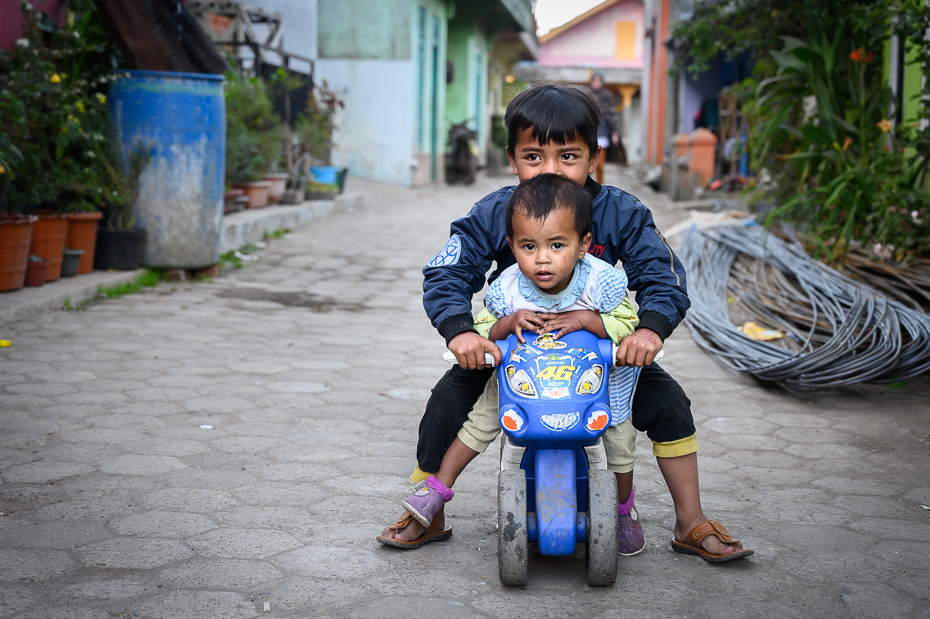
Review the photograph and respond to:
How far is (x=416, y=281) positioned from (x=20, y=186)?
299 centimetres

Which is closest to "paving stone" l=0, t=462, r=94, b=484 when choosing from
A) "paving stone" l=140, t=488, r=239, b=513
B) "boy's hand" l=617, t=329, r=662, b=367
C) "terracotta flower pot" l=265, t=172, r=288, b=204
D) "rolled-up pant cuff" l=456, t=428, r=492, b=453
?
"paving stone" l=140, t=488, r=239, b=513

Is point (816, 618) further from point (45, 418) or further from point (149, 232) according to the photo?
point (149, 232)

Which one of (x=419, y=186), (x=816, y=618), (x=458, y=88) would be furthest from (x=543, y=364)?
(x=458, y=88)

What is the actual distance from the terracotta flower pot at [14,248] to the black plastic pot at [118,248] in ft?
2.94

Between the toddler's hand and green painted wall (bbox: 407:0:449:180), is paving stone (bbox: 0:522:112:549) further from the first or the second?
green painted wall (bbox: 407:0:449:180)

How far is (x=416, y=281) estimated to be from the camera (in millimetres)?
7094

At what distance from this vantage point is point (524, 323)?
2.05 metres

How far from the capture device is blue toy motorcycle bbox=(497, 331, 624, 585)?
78.6 inches

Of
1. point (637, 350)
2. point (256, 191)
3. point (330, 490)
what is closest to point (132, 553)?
point (330, 490)

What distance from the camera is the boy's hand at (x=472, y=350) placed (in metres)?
2.07

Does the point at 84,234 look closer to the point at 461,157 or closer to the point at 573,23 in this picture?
the point at 461,157

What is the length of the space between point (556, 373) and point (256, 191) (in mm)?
8271

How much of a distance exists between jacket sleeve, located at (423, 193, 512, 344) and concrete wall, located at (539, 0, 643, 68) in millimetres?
35777

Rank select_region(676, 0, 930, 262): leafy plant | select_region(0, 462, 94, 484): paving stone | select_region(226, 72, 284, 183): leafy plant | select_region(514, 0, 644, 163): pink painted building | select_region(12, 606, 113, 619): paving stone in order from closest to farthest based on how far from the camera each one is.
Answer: select_region(12, 606, 113, 619): paving stone, select_region(0, 462, 94, 484): paving stone, select_region(676, 0, 930, 262): leafy plant, select_region(226, 72, 284, 183): leafy plant, select_region(514, 0, 644, 163): pink painted building
